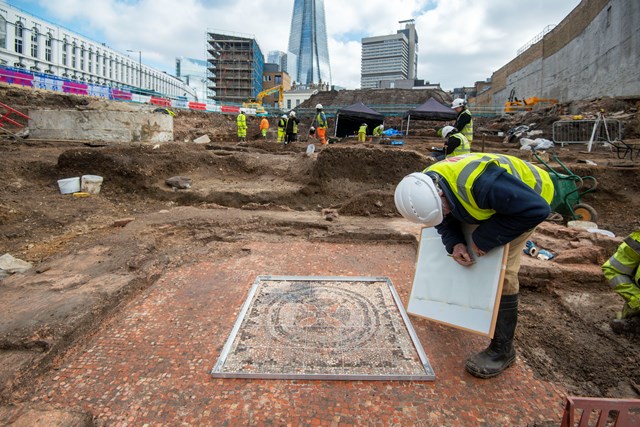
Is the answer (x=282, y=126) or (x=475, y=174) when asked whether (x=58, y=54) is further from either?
(x=475, y=174)

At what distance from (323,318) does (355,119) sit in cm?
1999

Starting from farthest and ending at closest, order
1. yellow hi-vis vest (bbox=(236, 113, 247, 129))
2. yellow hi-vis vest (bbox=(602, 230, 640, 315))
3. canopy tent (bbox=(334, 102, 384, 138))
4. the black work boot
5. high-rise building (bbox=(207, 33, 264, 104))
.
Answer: high-rise building (bbox=(207, 33, 264, 104)), canopy tent (bbox=(334, 102, 384, 138)), yellow hi-vis vest (bbox=(236, 113, 247, 129)), yellow hi-vis vest (bbox=(602, 230, 640, 315)), the black work boot

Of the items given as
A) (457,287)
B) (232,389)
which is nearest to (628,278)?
(457,287)

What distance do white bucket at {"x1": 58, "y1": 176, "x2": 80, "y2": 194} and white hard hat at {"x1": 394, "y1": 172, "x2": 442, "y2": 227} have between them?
7382mm

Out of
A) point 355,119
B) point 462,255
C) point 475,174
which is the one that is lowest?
point 462,255

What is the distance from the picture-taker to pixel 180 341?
8.48 ft

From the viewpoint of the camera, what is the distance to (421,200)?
207cm

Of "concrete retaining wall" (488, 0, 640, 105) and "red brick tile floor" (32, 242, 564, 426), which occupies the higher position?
"concrete retaining wall" (488, 0, 640, 105)

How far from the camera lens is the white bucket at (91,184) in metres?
7.18

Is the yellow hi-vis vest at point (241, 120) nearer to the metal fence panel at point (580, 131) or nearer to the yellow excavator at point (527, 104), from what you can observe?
the metal fence panel at point (580, 131)

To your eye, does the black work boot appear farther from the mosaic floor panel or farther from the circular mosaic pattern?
the circular mosaic pattern

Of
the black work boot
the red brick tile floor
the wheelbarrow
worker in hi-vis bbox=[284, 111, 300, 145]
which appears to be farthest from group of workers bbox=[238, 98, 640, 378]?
worker in hi-vis bbox=[284, 111, 300, 145]

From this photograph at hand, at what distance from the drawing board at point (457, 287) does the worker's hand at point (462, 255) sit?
40 mm

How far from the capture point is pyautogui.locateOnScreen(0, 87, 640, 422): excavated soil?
2.59m
